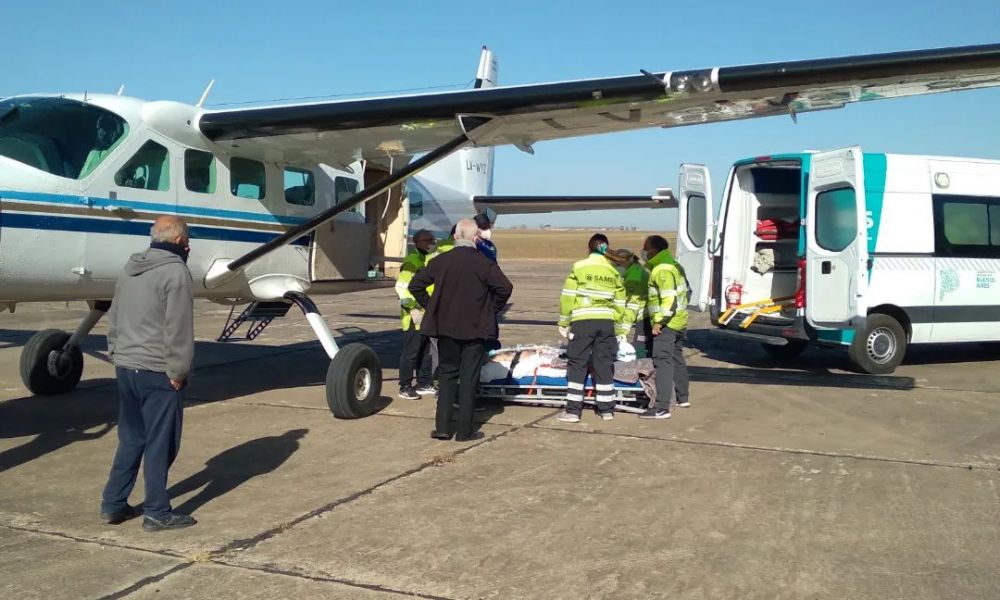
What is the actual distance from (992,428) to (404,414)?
5110 mm

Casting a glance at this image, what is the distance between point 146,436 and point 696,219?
27.6 feet

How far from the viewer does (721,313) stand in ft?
35.8

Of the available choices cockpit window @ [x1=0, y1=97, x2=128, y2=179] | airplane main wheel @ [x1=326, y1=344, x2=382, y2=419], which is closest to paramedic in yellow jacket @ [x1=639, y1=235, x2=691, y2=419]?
airplane main wheel @ [x1=326, y1=344, x2=382, y2=419]

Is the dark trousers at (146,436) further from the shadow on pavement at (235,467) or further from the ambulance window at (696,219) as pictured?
the ambulance window at (696,219)

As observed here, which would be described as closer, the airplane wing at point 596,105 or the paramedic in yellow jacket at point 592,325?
the airplane wing at point 596,105

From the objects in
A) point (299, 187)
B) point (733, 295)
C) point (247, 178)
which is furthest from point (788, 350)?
point (247, 178)

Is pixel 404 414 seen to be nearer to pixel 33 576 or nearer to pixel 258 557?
pixel 258 557

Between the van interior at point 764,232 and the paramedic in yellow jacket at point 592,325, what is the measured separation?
4334mm

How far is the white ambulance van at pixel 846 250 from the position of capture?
31.9 ft

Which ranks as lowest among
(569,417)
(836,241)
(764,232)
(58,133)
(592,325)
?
(569,417)

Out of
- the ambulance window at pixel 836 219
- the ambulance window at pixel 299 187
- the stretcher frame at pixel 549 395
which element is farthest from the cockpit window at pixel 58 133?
the ambulance window at pixel 836 219

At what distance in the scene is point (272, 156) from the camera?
817 centimetres

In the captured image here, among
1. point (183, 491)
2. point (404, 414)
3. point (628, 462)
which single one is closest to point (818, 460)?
point (628, 462)

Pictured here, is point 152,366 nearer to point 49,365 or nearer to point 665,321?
point 665,321
